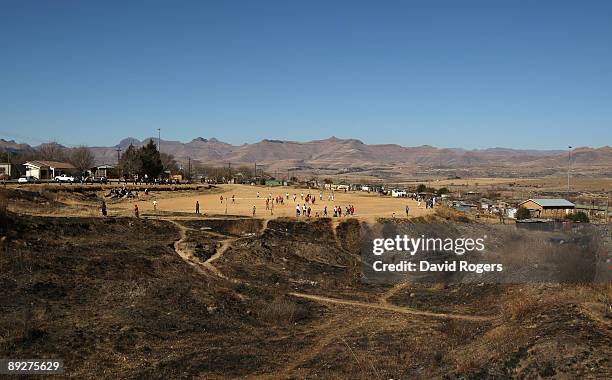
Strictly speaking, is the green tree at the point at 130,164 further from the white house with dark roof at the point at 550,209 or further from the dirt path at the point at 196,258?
the white house with dark roof at the point at 550,209

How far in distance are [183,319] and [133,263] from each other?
8117 mm

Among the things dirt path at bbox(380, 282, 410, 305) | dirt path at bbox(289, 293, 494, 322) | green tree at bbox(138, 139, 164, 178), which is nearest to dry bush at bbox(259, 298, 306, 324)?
dirt path at bbox(289, 293, 494, 322)

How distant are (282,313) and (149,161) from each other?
74.1m

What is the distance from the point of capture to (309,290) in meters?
24.9

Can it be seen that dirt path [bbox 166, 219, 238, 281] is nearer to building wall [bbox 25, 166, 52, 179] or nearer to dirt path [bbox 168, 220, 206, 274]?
dirt path [bbox 168, 220, 206, 274]

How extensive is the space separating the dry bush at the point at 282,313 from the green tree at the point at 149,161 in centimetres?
7170

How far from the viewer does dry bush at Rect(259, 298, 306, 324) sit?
19328 mm

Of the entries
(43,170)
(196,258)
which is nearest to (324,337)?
(196,258)

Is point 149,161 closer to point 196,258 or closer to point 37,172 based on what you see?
point 37,172

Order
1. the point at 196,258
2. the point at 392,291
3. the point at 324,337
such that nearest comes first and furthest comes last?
1. the point at 324,337
2. the point at 392,291
3. the point at 196,258

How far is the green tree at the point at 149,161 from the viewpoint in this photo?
87.3 m

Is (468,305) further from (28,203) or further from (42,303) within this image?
(28,203)

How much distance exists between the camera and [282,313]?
19.4 metres

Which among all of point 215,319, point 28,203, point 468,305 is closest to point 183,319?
point 215,319
